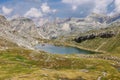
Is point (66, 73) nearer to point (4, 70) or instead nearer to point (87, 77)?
point (87, 77)

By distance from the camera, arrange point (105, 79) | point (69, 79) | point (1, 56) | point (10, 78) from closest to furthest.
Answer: point (10, 78) < point (69, 79) < point (105, 79) < point (1, 56)

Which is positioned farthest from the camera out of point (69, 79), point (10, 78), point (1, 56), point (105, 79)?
point (1, 56)

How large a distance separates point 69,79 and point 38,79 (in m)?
18.9

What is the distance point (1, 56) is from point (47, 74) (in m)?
60.4

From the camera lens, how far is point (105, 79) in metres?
151

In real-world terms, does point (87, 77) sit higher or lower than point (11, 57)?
lower

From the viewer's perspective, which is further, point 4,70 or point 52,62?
point 52,62

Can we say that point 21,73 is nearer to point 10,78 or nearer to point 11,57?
point 10,78

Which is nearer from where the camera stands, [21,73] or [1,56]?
[21,73]

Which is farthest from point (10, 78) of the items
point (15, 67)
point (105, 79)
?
point (105, 79)

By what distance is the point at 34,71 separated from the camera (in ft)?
492

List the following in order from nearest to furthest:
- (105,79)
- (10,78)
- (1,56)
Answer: (10,78), (105,79), (1,56)

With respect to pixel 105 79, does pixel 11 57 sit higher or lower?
higher

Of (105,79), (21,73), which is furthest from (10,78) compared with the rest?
(105,79)
